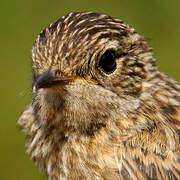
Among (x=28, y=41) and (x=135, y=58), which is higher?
(x=28, y=41)

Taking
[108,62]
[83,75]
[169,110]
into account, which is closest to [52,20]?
[169,110]

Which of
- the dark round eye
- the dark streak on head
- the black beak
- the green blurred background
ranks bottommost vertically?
the dark streak on head

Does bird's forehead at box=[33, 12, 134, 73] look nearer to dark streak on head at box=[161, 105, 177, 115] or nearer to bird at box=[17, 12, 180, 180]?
bird at box=[17, 12, 180, 180]

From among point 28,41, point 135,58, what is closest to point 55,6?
point 28,41

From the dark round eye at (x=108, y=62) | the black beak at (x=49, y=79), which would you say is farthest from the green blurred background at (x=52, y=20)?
the black beak at (x=49, y=79)

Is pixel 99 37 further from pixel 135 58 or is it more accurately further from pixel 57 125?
pixel 57 125

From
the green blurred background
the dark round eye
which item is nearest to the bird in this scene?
the dark round eye

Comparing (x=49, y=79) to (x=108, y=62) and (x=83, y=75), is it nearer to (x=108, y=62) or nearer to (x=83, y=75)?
(x=83, y=75)

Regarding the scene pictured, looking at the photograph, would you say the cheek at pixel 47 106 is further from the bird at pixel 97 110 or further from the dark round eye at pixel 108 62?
the dark round eye at pixel 108 62

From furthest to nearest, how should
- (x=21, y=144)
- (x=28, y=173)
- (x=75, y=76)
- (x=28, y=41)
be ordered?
(x=28, y=41)
(x=21, y=144)
(x=28, y=173)
(x=75, y=76)
